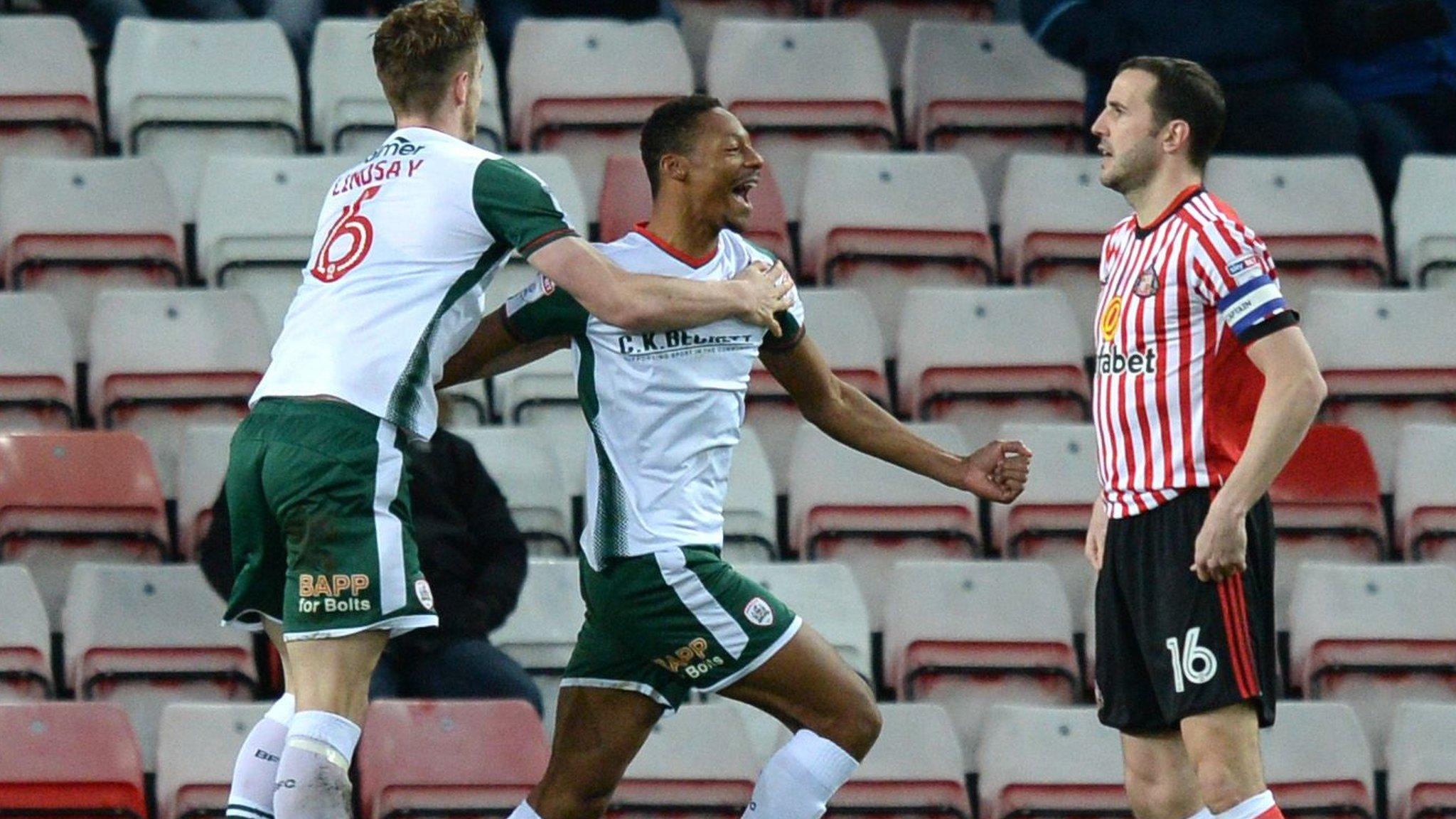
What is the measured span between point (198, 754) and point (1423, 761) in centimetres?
369

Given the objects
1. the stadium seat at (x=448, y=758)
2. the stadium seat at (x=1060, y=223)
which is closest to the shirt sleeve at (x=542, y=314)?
the stadium seat at (x=448, y=758)

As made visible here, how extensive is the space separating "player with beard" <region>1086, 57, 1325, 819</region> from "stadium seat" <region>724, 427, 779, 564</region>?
245 cm

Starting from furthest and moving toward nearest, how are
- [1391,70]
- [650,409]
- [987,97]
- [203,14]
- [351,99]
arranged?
[1391,70], [987,97], [203,14], [351,99], [650,409]

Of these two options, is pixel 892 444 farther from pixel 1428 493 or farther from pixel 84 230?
pixel 84 230

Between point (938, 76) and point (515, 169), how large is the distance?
15.8ft

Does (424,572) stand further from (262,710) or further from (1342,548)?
(1342,548)

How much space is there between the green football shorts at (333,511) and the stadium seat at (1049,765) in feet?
9.00

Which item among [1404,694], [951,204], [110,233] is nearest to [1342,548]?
[1404,694]

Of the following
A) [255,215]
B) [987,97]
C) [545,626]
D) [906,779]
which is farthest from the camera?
[987,97]

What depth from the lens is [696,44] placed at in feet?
34.7

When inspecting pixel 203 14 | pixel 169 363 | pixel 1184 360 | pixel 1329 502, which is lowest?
pixel 1329 502

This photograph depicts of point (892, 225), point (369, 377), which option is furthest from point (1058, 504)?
point (369, 377)

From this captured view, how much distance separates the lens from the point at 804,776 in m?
5.72

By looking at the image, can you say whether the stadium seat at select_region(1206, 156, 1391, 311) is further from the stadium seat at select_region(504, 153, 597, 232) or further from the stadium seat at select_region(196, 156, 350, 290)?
the stadium seat at select_region(196, 156, 350, 290)
